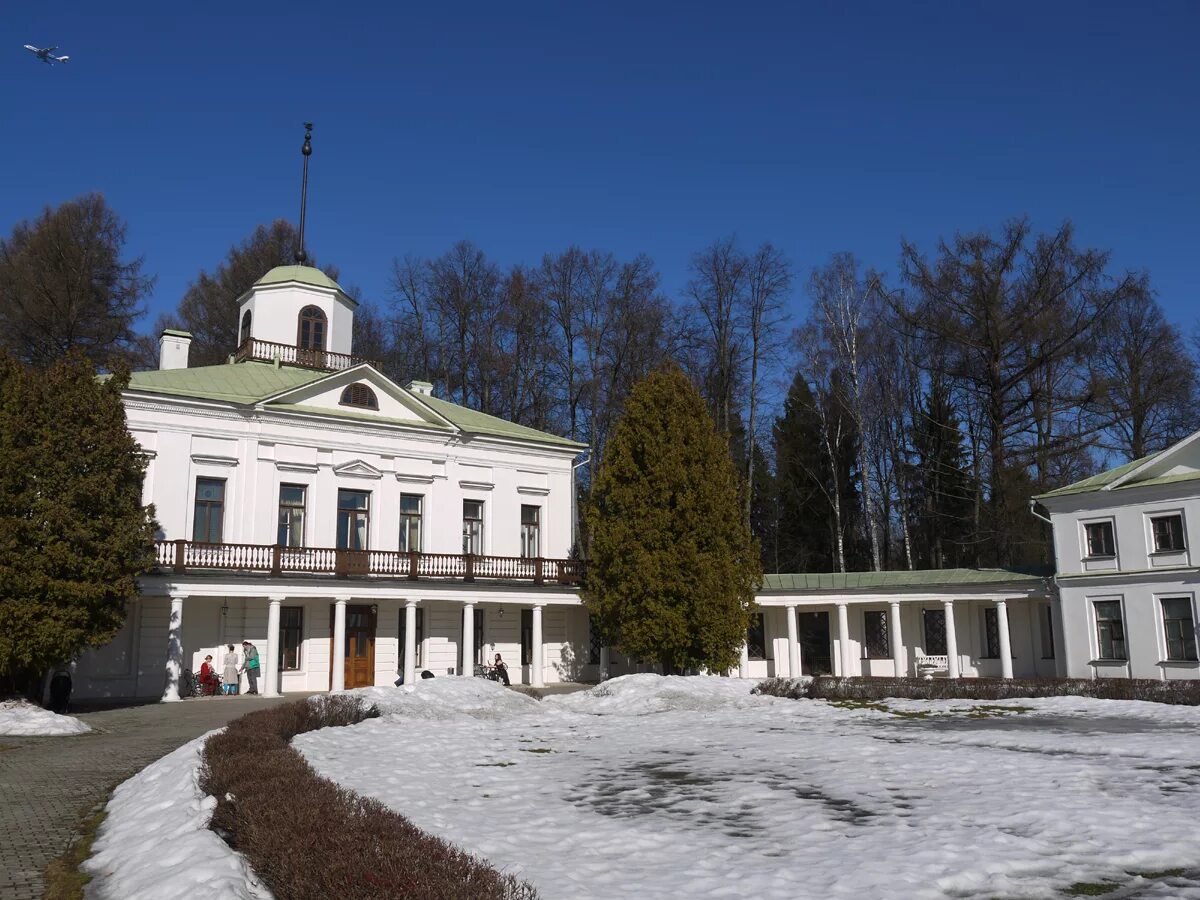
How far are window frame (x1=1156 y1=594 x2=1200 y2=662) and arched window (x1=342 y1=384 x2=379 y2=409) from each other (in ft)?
72.8

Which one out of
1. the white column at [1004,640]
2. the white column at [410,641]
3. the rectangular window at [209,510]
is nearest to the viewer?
the rectangular window at [209,510]

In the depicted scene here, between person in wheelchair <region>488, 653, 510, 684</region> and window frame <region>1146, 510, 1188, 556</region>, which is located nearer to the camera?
window frame <region>1146, 510, 1188, 556</region>

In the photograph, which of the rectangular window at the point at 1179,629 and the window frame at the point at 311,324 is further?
the window frame at the point at 311,324

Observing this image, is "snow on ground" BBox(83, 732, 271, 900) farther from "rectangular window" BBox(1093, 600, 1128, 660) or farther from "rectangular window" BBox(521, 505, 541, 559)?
"rectangular window" BBox(1093, 600, 1128, 660)

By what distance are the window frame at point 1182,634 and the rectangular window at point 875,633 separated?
8.04m

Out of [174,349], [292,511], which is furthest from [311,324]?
[292,511]

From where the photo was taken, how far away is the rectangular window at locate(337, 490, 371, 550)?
95.2 ft

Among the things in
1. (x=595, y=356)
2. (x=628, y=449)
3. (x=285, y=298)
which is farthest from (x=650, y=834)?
(x=595, y=356)

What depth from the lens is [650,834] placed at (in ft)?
26.2

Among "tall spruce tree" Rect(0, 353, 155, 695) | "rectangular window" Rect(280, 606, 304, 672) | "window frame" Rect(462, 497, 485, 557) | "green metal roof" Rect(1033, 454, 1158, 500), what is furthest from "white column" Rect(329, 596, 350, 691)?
"green metal roof" Rect(1033, 454, 1158, 500)

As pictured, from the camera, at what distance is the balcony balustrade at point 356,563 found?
83.6ft

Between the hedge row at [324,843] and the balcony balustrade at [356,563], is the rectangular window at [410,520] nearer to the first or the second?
the balcony balustrade at [356,563]

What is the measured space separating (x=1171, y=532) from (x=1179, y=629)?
8.23ft

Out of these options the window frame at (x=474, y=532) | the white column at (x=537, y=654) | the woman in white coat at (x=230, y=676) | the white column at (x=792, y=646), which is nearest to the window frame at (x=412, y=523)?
the window frame at (x=474, y=532)
